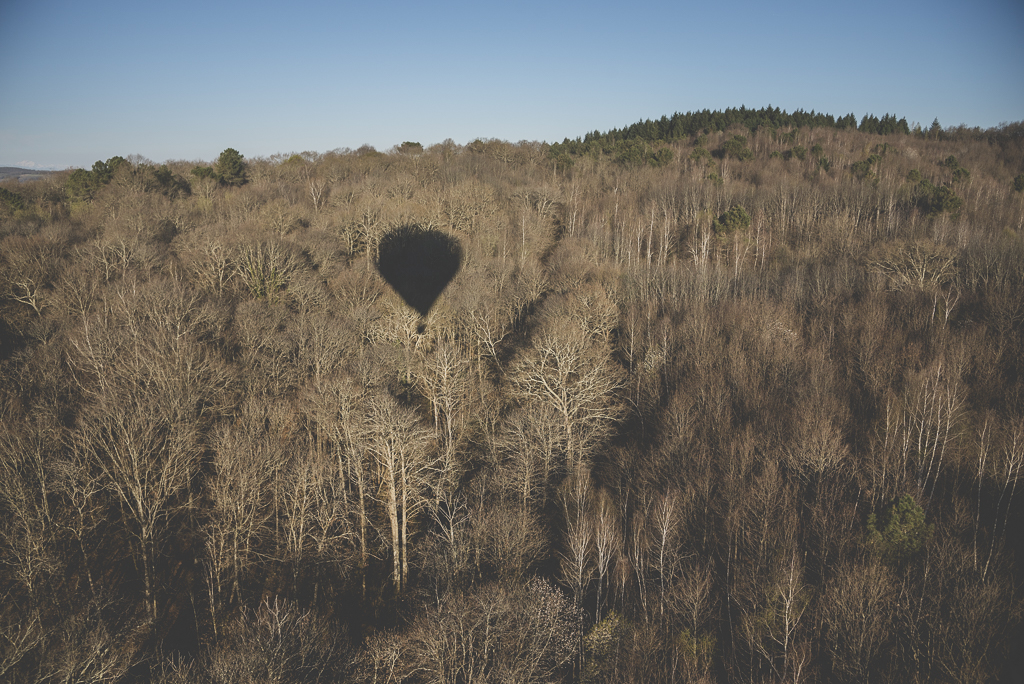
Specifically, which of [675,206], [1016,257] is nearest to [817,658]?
[1016,257]

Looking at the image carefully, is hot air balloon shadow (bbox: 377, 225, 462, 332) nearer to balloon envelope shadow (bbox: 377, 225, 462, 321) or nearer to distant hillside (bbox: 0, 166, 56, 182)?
balloon envelope shadow (bbox: 377, 225, 462, 321)

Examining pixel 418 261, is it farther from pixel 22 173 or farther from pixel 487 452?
pixel 22 173

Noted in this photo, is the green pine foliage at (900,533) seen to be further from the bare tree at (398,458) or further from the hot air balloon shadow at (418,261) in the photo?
the hot air balloon shadow at (418,261)

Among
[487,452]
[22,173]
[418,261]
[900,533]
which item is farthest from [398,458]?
[22,173]

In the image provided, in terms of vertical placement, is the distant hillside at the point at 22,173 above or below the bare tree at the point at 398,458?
above

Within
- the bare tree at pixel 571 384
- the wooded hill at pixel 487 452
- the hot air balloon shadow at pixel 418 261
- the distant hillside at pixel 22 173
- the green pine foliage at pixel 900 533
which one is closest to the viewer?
the wooded hill at pixel 487 452

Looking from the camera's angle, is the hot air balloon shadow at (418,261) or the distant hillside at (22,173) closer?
the hot air balloon shadow at (418,261)

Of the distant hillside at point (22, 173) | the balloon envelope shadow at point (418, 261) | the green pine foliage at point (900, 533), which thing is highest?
the distant hillside at point (22, 173)

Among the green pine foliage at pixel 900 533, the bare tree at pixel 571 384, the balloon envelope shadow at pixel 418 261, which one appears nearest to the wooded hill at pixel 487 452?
the green pine foliage at pixel 900 533
